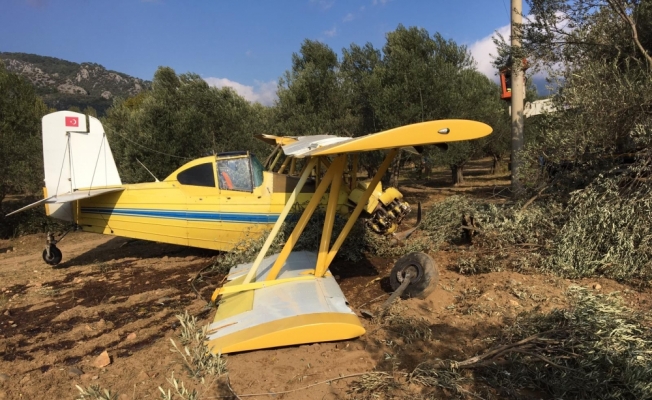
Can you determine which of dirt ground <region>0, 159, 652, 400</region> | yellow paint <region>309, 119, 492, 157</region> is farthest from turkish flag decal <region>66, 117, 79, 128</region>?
yellow paint <region>309, 119, 492, 157</region>

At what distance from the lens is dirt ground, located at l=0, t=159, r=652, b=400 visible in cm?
291

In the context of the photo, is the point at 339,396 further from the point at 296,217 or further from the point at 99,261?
the point at 99,261

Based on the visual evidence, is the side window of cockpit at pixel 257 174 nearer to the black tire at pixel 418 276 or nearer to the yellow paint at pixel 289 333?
the black tire at pixel 418 276

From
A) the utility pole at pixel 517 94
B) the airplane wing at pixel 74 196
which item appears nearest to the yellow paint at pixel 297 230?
the utility pole at pixel 517 94

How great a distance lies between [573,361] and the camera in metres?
2.57

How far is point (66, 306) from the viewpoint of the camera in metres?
5.40

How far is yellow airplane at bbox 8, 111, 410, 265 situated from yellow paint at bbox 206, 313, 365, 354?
3.04 m

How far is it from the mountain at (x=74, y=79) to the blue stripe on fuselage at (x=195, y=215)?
114 metres

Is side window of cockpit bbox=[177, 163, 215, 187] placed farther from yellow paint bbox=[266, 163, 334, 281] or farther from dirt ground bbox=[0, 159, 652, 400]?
yellow paint bbox=[266, 163, 334, 281]

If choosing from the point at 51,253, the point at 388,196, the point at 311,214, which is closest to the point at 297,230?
the point at 311,214

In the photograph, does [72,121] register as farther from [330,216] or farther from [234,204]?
[330,216]

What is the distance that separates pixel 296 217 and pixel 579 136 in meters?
4.91

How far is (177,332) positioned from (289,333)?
5.31ft

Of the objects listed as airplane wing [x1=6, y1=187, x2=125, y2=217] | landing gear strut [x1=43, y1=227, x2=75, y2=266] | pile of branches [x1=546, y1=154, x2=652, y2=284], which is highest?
airplane wing [x1=6, y1=187, x2=125, y2=217]
